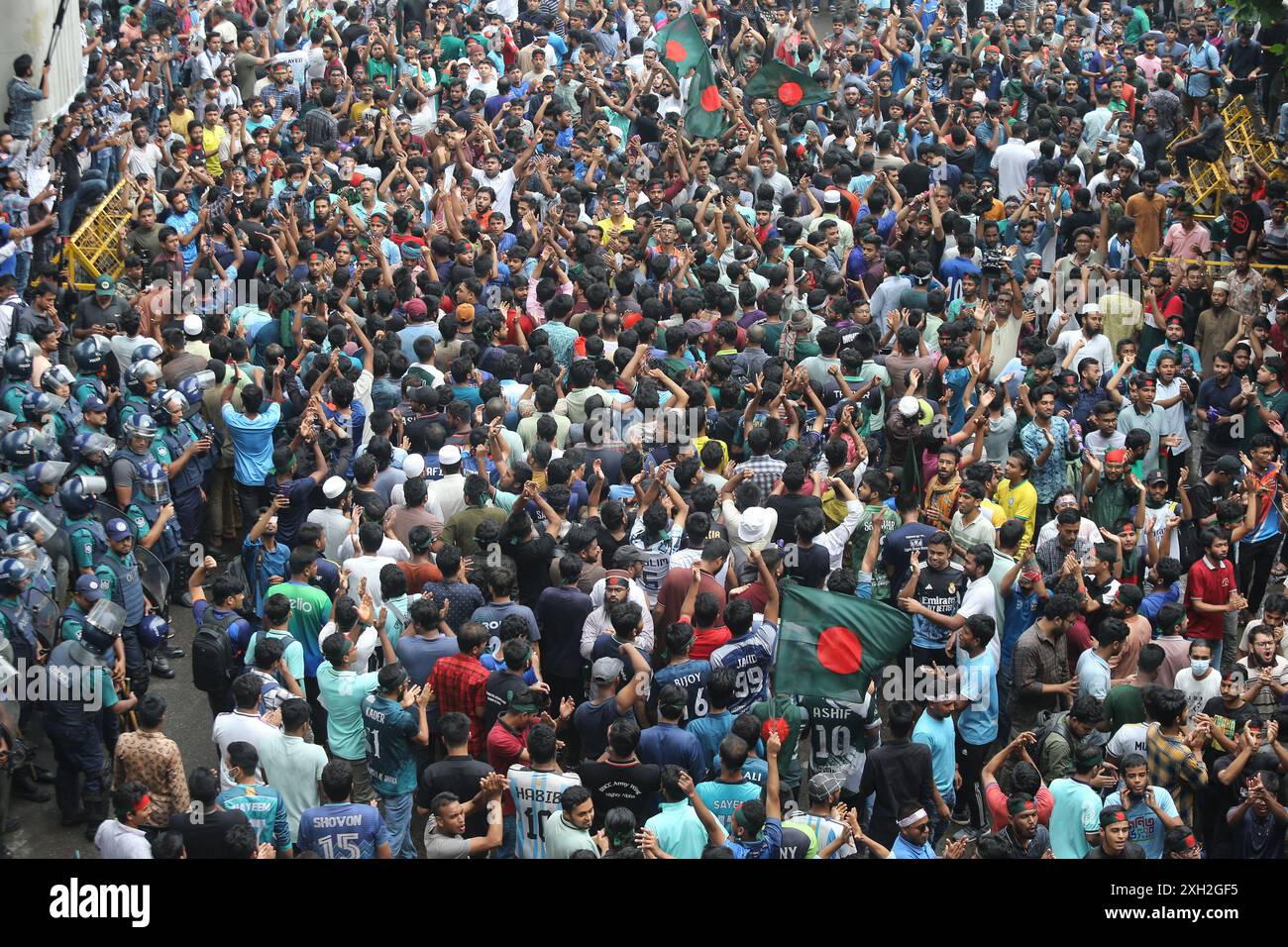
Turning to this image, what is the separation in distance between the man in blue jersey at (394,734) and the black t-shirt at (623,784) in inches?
41.0

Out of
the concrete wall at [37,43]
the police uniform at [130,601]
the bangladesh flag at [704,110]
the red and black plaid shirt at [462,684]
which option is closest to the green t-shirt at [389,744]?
the red and black plaid shirt at [462,684]

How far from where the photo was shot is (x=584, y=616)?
9.74m

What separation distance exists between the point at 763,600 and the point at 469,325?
4192mm

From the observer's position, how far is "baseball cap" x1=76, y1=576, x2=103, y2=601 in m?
9.84

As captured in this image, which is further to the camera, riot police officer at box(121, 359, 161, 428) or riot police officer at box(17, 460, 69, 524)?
riot police officer at box(121, 359, 161, 428)

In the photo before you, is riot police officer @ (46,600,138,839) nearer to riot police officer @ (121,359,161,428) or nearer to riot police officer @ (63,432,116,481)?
riot police officer @ (63,432,116,481)

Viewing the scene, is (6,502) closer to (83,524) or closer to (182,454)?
(83,524)

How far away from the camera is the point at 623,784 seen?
8273 mm

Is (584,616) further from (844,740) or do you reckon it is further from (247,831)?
(247,831)

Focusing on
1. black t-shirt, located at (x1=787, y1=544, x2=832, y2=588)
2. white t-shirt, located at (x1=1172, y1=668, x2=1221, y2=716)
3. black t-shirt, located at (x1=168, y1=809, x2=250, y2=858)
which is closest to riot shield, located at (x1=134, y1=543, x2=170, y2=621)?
black t-shirt, located at (x1=168, y1=809, x2=250, y2=858)

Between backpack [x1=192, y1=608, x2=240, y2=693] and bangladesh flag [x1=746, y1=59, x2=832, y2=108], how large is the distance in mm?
10121

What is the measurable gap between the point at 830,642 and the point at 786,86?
32.9ft

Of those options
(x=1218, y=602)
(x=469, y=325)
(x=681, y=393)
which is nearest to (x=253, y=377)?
(x=469, y=325)

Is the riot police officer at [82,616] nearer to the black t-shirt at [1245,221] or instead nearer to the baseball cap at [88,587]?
the baseball cap at [88,587]
